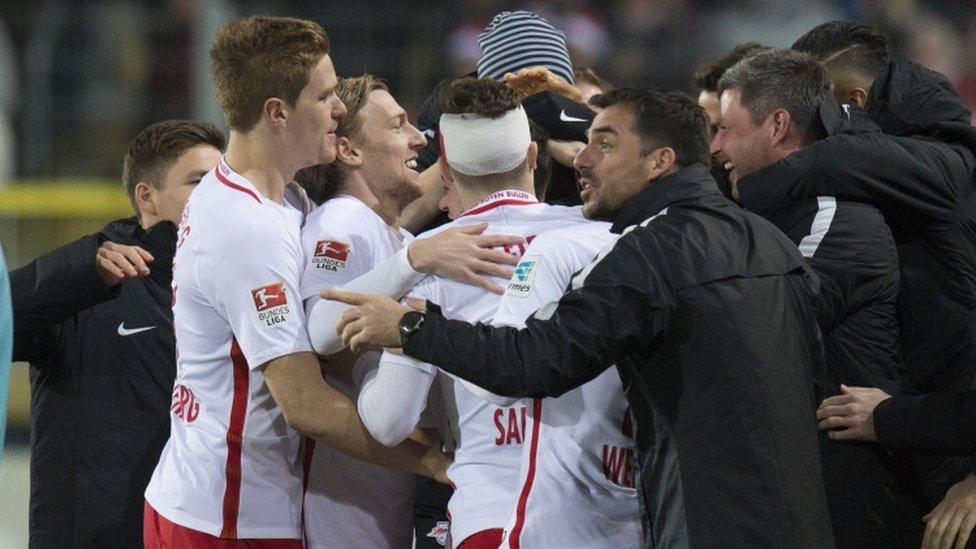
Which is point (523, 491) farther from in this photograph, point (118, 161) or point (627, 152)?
point (118, 161)

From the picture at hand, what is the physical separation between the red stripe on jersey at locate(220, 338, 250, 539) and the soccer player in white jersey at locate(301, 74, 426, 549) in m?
0.24

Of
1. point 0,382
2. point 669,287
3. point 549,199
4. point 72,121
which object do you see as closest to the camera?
point 0,382

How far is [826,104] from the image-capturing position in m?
4.12

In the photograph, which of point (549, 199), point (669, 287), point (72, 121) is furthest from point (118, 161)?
point (669, 287)

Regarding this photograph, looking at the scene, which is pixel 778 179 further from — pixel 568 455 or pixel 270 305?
pixel 270 305

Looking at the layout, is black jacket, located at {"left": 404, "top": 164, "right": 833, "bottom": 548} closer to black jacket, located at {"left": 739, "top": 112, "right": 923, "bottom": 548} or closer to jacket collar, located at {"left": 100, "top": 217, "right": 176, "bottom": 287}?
black jacket, located at {"left": 739, "top": 112, "right": 923, "bottom": 548}

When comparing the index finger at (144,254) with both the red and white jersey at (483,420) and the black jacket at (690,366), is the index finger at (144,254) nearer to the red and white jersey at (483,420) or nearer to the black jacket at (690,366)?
the red and white jersey at (483,420)

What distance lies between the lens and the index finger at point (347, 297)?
137 inches

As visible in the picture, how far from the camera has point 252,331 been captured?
3674 mm

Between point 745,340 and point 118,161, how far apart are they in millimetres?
8195

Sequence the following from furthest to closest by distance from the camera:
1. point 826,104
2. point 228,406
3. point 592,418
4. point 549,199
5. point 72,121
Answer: point 72,121 < point 549,199 < point 826,104 < point 228,406 < point 592,418

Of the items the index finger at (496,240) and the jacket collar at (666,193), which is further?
the index finger at (496,240)

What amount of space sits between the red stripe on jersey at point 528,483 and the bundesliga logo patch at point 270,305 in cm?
71

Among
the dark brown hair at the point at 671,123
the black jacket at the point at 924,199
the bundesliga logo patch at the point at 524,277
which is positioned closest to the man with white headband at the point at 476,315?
the bundesliga logo patch at the point at 524,277
